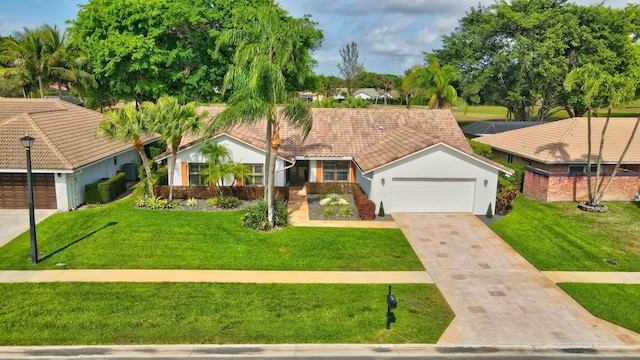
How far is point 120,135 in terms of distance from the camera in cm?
2156

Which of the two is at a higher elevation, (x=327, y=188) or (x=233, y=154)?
(x=233, y=154)

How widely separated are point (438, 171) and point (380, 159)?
269 centimetres

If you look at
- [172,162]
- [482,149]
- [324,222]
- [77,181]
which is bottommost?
[324,222]

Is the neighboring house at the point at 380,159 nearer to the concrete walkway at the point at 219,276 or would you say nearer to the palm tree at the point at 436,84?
the concrete walkway at the point at 219,276

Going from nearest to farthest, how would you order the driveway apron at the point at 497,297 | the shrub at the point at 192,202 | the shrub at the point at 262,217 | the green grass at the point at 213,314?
1. the green grass at the point at 213,314
2. the driveway apron at the point at 497,297
3. the shrub at the point at 262,217
4. the shrub at the point at 192,202

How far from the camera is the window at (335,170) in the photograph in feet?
85.3

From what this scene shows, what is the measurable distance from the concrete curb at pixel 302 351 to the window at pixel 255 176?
13.6 m

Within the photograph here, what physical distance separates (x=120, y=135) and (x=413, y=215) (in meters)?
13.7

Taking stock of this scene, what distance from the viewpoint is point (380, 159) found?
2242 centimetres

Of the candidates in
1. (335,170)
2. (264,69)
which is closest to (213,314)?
(264,69)

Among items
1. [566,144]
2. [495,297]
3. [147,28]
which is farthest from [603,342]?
[147,28]

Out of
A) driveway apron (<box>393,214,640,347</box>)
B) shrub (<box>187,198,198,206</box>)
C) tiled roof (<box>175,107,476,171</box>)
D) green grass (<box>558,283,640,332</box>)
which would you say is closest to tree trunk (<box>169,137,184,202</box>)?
shrub (<box>187,198,198,206</box>)

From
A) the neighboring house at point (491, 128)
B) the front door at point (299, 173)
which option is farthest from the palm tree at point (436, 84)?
the front door at point (299, 173)

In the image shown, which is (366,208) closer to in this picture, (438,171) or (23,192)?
(438,171)
